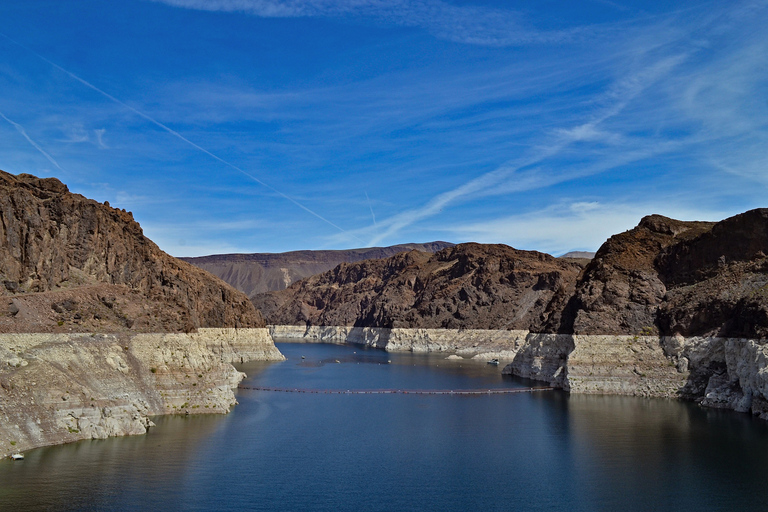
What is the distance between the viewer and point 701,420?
2581 inches

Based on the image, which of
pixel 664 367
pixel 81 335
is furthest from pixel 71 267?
pixel 664 367

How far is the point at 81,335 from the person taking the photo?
55.6 metres

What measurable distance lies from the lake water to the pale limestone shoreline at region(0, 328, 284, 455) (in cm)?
145

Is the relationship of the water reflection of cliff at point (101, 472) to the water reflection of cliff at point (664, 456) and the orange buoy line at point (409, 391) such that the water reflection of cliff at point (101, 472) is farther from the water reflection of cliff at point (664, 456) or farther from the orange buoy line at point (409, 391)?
the orange buoy line at point (409, 391)

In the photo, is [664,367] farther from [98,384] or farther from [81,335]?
[81,335]

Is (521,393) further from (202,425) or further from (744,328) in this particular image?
(202,425)

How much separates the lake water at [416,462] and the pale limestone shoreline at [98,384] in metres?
1.45

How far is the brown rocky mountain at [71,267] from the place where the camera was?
2262 inches

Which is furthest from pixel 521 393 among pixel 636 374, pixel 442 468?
pixel 442 468

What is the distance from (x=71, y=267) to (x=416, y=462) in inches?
1962

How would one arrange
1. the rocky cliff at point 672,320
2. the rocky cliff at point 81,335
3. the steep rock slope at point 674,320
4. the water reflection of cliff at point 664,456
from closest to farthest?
the water reflection of cliff at point 664,456
the rocky cliff at point 81,335
the rocky cliff at point 672,320
the steep rock slope at point 674,320

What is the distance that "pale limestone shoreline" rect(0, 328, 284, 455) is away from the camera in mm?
45250

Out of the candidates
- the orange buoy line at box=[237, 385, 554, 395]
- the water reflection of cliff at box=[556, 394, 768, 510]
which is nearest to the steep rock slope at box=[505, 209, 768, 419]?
the orange buoy line at box=[237, 385, 554, 395]

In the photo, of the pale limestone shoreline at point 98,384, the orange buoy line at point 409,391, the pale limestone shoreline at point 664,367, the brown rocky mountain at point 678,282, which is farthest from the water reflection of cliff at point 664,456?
the pale limestone shoreline at point 98,384
